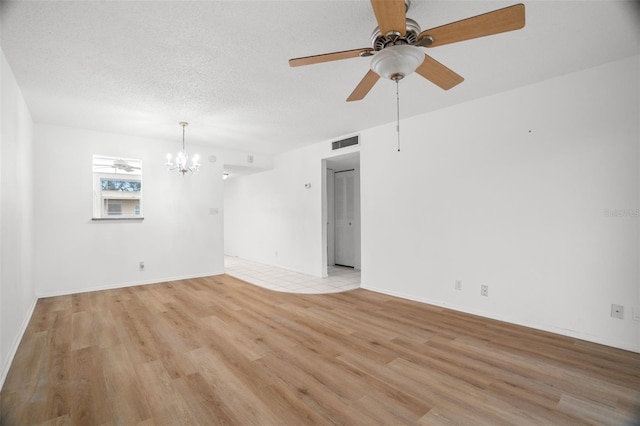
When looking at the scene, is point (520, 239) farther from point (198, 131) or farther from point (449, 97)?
point (198, 131)

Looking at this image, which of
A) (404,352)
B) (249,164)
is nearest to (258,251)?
(249,164)

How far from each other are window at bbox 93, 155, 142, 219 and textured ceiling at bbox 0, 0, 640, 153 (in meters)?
1.01

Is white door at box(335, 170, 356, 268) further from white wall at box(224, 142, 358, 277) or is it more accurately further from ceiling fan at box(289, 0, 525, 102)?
ceiling fan at box(289, 0, 525, 102)

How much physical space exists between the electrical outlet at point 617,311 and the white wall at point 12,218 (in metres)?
5.02

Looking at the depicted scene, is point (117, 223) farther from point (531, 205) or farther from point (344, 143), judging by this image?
point (531, 205)

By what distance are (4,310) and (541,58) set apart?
5.01 metres

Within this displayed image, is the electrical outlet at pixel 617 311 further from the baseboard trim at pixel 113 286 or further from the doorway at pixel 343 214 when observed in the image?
the baseboard trim at pixel 113 286

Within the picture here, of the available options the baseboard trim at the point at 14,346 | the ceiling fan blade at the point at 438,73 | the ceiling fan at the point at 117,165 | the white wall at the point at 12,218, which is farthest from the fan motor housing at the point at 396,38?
Result: the ceiling fan at the point at 117,165

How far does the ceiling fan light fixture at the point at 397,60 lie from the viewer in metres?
1.72

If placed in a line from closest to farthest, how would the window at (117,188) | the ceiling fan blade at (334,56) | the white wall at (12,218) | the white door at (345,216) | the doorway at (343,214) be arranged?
the ceiling fan blade at (334,56)
the white wall at (12,218)
the window at (117,188)
the doorway at (343,214)
the white door at (345,216)

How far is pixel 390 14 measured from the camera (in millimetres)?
1499

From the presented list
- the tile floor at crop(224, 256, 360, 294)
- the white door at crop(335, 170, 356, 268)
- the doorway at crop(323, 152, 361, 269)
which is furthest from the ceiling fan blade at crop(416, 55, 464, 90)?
the white door at crop(335, 170, 356, 268)

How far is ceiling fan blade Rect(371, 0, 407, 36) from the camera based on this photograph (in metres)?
1.41

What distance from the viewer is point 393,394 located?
77.2 inches
